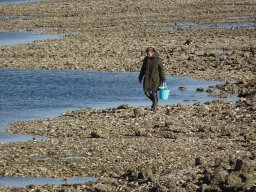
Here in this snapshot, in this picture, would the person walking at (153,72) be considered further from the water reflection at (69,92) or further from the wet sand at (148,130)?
the water reflection at (69,92)

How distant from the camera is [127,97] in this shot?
1619 centimetres

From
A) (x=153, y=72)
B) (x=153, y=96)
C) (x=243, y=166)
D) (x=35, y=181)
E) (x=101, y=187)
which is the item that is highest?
(x=153, y=72)

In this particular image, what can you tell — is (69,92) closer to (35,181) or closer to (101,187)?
(35,181)

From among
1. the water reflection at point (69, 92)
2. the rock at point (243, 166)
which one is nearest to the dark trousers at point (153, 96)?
the water reflection at point (69, 92)

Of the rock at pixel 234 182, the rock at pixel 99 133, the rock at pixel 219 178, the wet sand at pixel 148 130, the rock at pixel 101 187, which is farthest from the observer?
the rock at pixel 99 133

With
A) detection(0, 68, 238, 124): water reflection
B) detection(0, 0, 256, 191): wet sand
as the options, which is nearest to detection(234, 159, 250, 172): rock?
detection(0, 0, 256, 191): wet sand

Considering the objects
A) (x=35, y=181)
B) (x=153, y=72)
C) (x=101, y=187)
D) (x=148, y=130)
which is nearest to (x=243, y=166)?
(x=101, y=187)

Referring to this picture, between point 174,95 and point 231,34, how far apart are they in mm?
14924

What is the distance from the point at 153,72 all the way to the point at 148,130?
1.85 m

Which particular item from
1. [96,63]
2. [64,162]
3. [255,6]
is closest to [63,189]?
[64,162]

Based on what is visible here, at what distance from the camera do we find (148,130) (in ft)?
38.4

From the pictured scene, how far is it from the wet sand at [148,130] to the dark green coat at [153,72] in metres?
0.76

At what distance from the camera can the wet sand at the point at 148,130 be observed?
8.21 metres

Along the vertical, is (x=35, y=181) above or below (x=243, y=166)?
below
